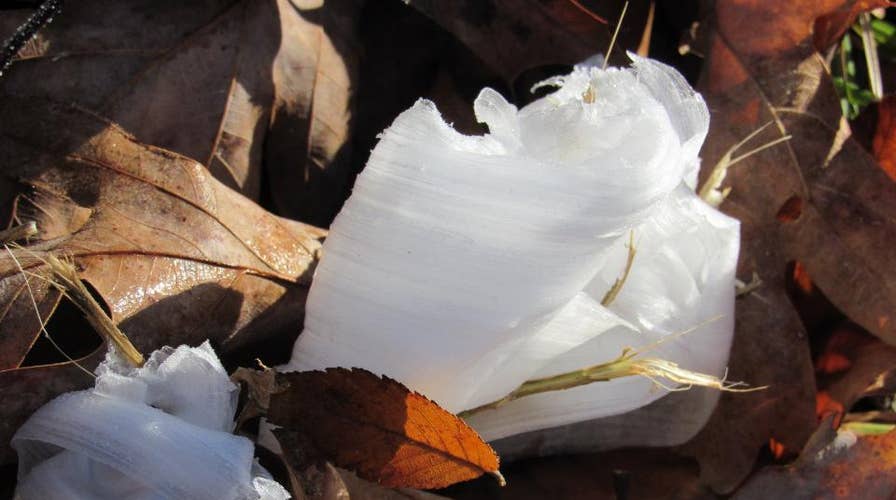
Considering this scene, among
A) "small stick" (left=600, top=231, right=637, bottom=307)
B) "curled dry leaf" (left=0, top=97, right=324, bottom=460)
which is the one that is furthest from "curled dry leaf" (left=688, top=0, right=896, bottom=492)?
"curled dry leaf" (left=0, top=97, right=324, bottom=460)

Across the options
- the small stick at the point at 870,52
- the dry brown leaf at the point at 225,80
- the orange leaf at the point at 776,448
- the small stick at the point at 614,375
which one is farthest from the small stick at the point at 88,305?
the small stick at the point at 870,52

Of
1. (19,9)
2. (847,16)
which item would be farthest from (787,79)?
(19,9)

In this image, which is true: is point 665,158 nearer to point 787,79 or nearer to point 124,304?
point 787,79

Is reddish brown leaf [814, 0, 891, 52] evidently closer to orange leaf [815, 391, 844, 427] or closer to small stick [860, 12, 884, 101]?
small stick [860, 12, 884, 101]

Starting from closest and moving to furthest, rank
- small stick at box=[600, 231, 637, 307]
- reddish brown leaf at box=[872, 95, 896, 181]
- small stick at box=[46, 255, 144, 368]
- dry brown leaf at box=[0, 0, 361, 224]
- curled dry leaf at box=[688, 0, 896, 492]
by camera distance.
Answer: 1. small stick at box=[46, 255, 144, 368]
2. small stick at box=[600, 231, 637, 307]
3. dry brown leaf at box=[0, 0, 361, 224]
4. curled dry leaf at box=[688, 0, 896, 492]
5. reddish brown leaf at box=[872, 95, 896, 181]

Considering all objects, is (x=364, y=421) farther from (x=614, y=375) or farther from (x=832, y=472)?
(x=832, y=472)

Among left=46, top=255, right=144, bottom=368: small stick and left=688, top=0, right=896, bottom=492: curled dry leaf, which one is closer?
left=46, top=255, right=144, bottom=368: small stick

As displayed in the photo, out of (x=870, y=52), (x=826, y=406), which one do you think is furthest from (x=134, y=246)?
(x=870, y=52)
